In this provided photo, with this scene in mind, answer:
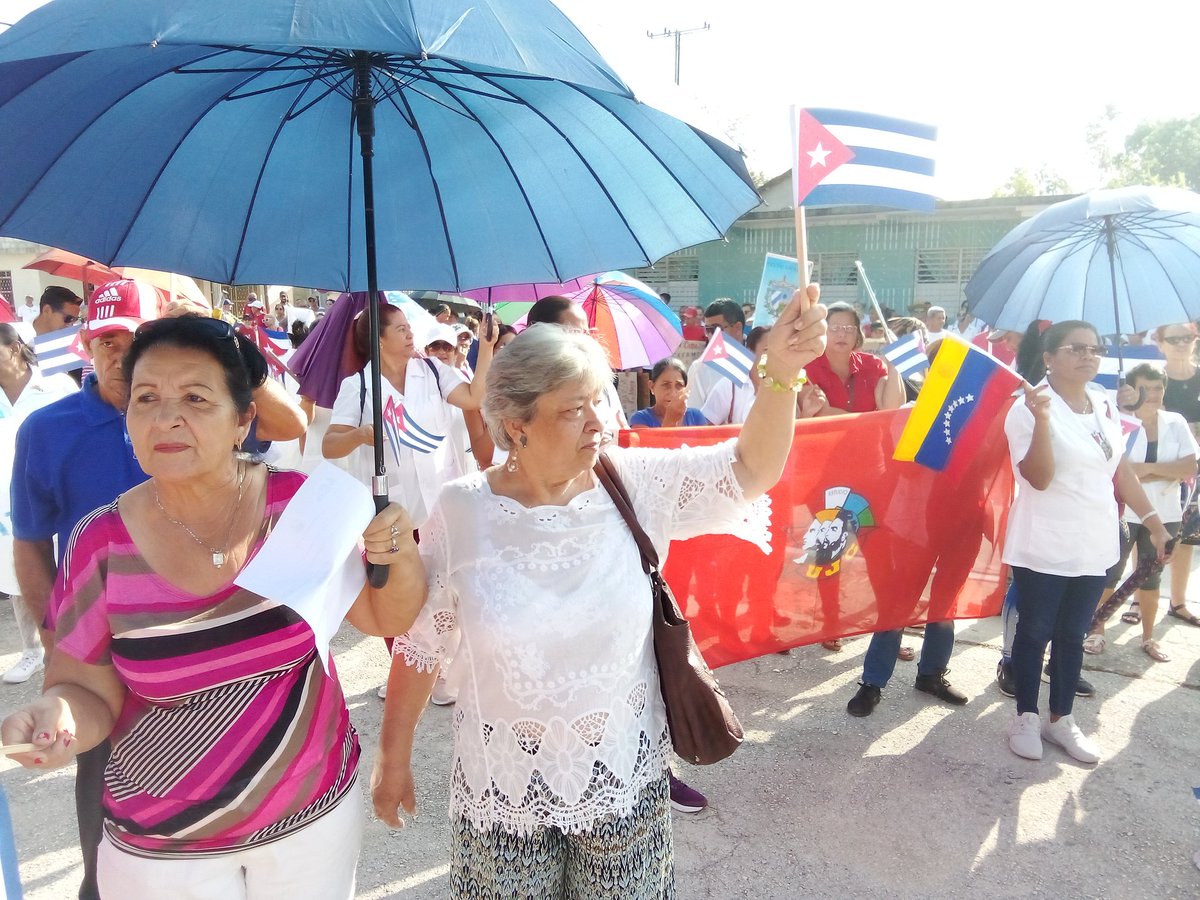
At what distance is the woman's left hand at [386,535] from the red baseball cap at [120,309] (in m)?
1.26

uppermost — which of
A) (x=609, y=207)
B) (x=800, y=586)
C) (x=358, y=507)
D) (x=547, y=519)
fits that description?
(x=609, y=207)

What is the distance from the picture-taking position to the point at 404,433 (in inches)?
152

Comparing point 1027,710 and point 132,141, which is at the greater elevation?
point 132,141

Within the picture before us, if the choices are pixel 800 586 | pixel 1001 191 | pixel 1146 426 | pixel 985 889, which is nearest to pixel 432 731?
pixel 800 586

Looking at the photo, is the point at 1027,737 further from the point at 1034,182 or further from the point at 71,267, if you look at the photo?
the point at 1034,182

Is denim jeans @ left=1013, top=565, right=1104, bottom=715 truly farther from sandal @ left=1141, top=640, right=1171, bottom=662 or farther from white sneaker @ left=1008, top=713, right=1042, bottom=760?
sandal @ left=1141, top=640, right=1171, bottom=662

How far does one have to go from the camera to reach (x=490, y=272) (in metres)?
2.31

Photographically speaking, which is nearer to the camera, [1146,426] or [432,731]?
[432,731]

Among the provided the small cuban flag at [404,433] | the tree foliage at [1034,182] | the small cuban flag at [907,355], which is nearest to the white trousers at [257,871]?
the small cuban flag at [404,433]

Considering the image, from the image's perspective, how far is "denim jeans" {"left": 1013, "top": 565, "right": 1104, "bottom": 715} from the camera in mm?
3727

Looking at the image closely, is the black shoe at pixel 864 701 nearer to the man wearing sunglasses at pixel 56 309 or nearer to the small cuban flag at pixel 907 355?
the small cuban flag at pixel 907 355

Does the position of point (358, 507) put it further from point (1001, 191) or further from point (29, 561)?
point (1001, 191)

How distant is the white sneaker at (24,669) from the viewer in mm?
4516

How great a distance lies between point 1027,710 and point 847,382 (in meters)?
2.03
